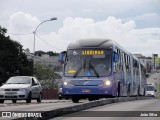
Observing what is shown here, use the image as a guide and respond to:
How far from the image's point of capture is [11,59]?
7344 centimetres

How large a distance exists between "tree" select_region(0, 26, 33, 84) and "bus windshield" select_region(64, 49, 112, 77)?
150ft

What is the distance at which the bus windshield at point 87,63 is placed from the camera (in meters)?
25.8

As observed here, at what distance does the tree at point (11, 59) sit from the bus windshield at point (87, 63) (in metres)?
45.7

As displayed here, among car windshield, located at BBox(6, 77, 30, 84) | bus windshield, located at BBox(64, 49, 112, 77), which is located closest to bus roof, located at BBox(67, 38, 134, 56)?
bus windshield, located at BBox(64, 49, 112, 77)

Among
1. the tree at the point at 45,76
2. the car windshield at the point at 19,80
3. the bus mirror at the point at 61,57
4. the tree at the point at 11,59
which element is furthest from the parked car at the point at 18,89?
the tree at the point at 45,76

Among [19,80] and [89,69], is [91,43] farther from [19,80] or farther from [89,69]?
[19,80]

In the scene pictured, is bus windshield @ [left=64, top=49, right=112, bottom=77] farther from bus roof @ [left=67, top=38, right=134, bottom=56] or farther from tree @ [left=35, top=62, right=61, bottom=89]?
tree @ [left=35, top=62, right=61, bottom=89]

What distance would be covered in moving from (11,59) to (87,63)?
48.7 m

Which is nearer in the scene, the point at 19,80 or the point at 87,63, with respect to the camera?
the point at 87,63

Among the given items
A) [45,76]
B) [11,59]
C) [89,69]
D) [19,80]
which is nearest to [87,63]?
[89,69]

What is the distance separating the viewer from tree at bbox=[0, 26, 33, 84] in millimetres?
72250

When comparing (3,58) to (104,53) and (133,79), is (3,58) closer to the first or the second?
(133,79)

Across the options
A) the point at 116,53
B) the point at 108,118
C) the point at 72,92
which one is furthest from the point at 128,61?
the point at 108,118

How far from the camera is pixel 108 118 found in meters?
14.7
